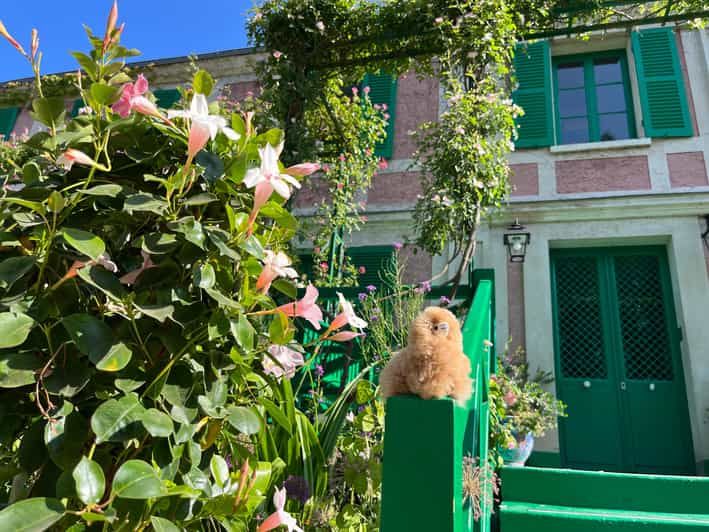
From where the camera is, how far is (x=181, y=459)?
83 centimetres

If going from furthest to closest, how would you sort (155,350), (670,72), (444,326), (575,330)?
1. (670,72)
2. (575,330)
3. (444,326)
4. (155,350)

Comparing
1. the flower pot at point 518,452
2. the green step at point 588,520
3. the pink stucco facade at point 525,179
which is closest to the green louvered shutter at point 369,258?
the pink stucco facade at point 525,179

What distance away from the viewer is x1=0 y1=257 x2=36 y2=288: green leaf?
703mm

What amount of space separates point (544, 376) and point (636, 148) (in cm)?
308

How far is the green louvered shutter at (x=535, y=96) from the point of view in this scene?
602cm

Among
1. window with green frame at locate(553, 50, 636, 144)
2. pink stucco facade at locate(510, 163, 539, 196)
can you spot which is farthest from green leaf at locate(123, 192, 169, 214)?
window with green frame at locate(553, 50, 636, 144)

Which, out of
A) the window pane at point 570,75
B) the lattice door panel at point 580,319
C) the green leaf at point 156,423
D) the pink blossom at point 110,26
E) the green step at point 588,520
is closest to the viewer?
the green leaf at point 156,423

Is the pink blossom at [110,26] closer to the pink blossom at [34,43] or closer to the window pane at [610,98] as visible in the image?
the pink blossom at [34,43]

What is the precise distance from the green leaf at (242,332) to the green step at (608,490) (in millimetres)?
1965

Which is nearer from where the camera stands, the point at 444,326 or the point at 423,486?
the point at 423,486

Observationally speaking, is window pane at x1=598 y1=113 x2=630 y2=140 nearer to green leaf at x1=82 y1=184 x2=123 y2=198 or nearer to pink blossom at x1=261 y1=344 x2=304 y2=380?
pink blossom at x1=261 y1=344 x2=304 y2=380

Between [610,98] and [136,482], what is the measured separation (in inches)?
284

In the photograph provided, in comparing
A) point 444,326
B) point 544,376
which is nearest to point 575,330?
point 544,376

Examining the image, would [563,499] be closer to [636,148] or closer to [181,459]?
[181,459]
